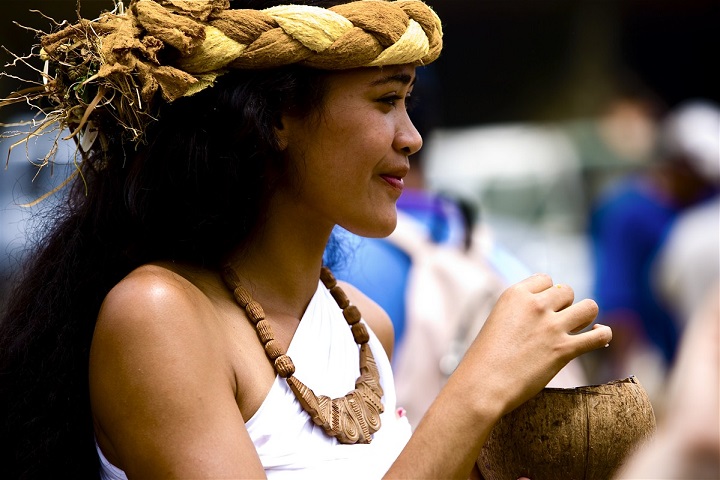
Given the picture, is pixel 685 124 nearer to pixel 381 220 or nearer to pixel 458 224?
pixel 458 224

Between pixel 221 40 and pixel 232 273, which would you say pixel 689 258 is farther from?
pixel 221 40

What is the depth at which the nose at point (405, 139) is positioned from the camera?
2.48 meters

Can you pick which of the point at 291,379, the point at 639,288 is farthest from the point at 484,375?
Result: the point at 639,288

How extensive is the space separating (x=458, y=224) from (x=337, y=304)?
1.82 metres

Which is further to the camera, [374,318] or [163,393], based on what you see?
[374,318]

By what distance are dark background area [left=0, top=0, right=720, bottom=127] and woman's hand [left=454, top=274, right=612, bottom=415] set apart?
8.32 meters

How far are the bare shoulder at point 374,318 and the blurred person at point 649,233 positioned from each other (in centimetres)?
336

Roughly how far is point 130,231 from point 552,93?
9933 mm

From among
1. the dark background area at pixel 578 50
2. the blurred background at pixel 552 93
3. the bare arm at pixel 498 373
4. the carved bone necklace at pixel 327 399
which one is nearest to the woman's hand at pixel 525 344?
A: the bare arm at pixel 498 373

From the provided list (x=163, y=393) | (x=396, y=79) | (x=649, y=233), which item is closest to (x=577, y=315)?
(x=396, y=79)

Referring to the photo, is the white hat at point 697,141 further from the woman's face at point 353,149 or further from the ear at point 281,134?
the ear at point 281,134

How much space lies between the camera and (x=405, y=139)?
97.9 inches

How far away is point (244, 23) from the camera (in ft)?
7.64

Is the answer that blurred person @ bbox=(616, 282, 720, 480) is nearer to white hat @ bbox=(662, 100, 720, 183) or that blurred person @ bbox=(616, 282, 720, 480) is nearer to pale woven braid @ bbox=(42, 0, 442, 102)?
pale woven braid @ bbox=(42, 0, 442, 102)
